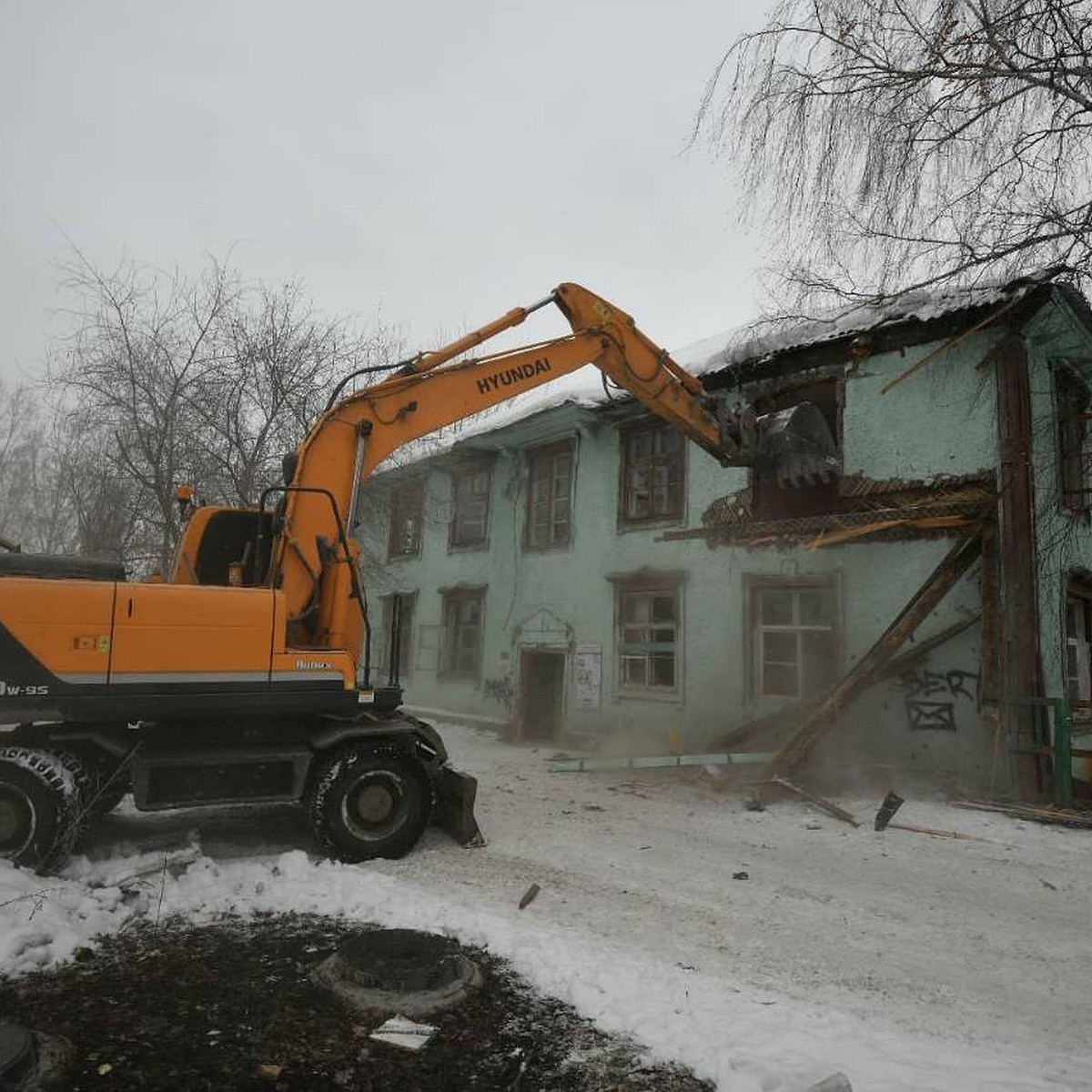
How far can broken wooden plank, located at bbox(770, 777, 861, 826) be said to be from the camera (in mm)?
7469

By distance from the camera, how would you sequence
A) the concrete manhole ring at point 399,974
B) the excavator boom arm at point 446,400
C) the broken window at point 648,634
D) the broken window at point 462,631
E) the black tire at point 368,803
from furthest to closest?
1. the broken window at point 462,631
2. the broken window at point 648,634
3. the excavator boom arm at point 446,400
4. the black tire at point 368,803
5. the concrete manhole ring at point 399,974

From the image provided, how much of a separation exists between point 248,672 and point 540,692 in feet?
31.5

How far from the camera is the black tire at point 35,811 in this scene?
4930 mm

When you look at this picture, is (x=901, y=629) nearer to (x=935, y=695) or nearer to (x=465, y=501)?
(x=935, y=695)

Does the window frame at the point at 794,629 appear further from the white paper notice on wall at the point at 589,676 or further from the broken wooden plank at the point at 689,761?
the white paper notice on wall at the point at 589,676

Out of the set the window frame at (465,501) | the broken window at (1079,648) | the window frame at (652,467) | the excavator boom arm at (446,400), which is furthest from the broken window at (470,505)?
the broken window at (1079,648)

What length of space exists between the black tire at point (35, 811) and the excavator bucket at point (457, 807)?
9.01 feet

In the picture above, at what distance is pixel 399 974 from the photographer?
3664mm

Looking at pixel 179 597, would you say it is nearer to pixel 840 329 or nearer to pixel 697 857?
pixel 697 857

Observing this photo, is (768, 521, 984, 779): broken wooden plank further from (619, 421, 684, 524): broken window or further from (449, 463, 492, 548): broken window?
(449, 463, 492, 548): broken window

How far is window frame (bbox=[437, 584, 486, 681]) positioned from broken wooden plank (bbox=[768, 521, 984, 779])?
27.6 ft

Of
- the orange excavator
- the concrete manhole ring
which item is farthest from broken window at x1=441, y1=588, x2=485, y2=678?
the concrete manhole ring

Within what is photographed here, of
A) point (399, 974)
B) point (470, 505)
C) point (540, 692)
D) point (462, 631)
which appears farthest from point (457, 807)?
point (470, 505)

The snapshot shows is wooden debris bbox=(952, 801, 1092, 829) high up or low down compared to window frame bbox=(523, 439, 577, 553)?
down
